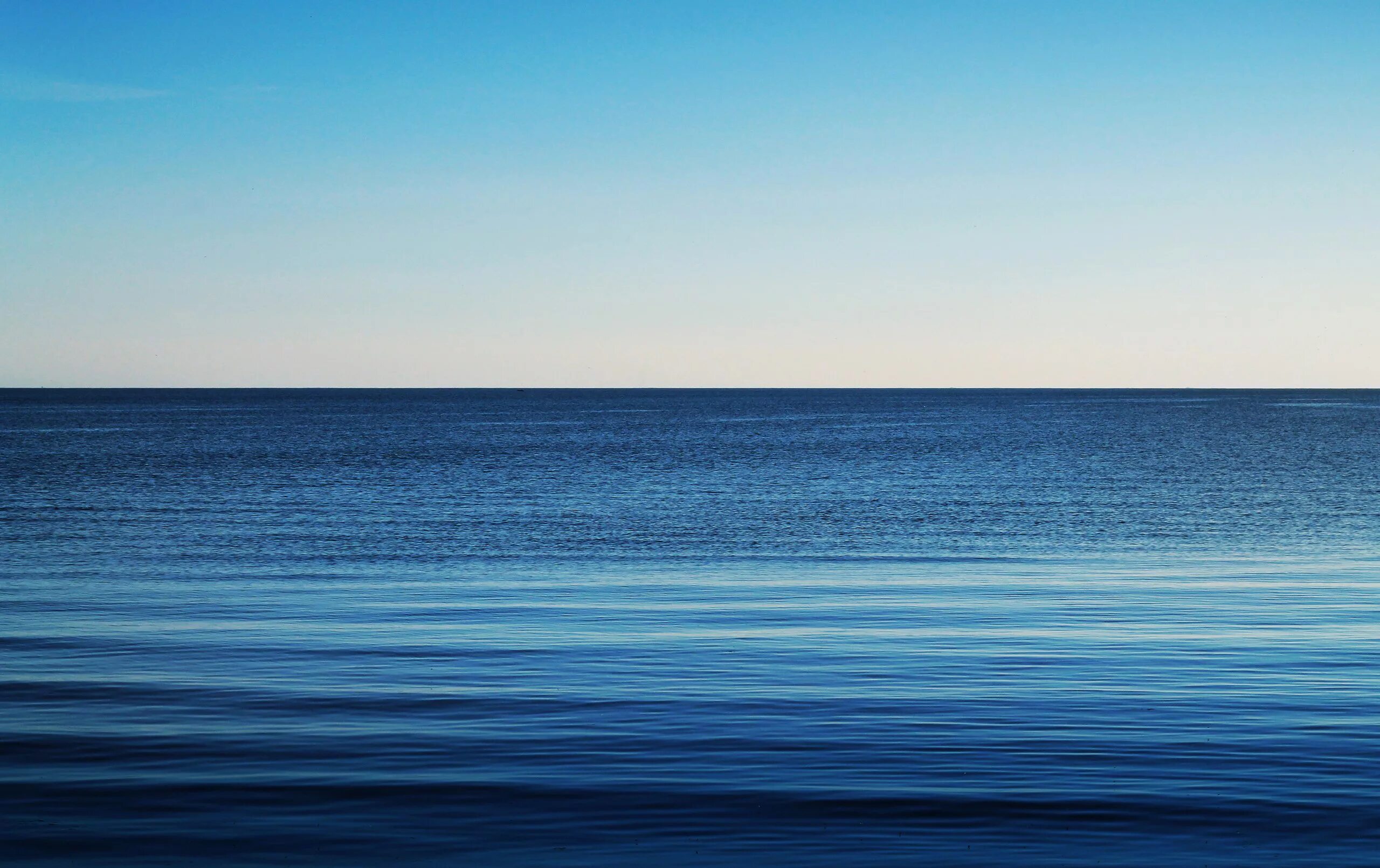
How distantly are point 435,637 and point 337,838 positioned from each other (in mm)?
7592

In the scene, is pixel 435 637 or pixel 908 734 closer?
pixel 908 734

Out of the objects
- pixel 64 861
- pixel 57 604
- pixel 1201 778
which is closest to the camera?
pixel 64 861

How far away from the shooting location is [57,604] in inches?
744

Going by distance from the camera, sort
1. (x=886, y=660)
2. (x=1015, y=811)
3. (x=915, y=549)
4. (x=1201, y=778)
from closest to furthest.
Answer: (x=1015, y=811) → (x=1201, y=778) → (x=886, y=660) → (x=915, y=549)

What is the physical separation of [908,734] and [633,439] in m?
87.1

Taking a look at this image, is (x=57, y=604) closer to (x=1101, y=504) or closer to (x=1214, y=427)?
(x=1101, y=504)

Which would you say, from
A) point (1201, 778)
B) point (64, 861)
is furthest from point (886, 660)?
point (64, 861)

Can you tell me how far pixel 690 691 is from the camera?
12.5 m

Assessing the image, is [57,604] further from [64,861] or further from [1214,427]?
[1214,427]

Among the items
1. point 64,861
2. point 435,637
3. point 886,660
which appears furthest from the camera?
point 435,637

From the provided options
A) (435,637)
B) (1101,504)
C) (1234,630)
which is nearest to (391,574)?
(435,637)

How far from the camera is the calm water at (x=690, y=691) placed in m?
8.45

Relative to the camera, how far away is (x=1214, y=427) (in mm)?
120688

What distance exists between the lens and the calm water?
8.45 meters
